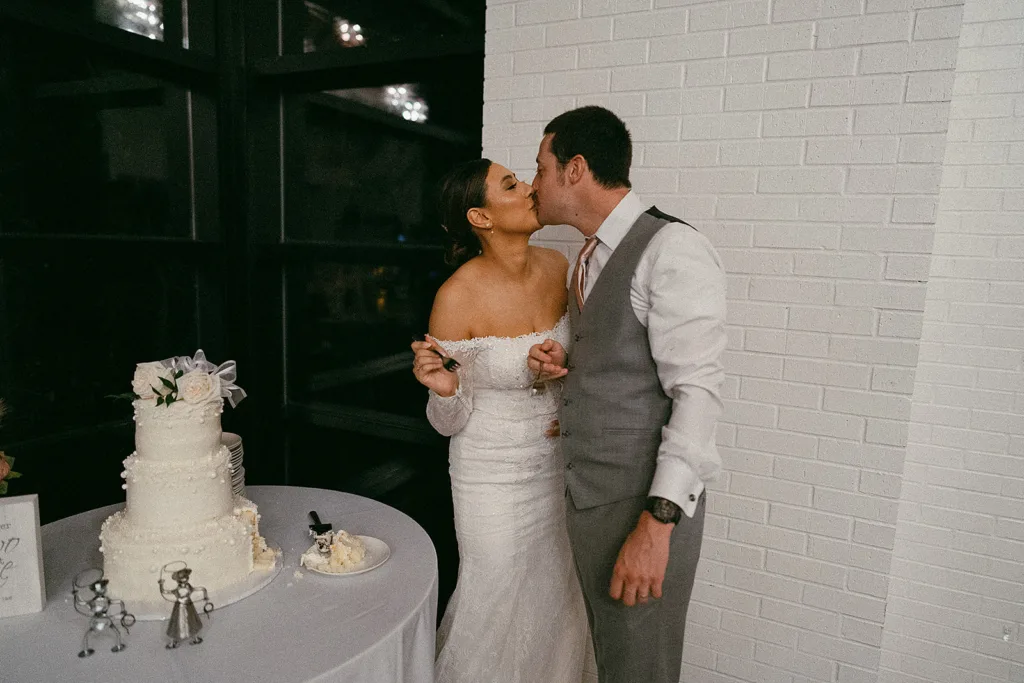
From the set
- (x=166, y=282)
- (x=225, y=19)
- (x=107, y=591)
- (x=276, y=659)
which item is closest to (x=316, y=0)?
(x=225, y=19)

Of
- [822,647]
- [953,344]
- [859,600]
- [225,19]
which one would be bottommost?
[822,647]

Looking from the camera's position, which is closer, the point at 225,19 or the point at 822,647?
the point at 822,647

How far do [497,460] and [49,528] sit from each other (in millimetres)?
1224

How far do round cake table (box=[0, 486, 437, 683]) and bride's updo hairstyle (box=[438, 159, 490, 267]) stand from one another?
0.97 meters

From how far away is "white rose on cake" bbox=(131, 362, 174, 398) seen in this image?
53.6 inches

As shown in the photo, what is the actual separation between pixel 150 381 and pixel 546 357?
0.96m

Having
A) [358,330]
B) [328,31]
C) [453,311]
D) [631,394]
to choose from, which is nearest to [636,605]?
[631,394]

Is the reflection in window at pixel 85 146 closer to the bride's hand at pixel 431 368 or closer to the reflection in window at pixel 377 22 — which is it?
the reflection in window at pixel 377 22

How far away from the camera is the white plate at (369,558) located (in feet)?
4.85

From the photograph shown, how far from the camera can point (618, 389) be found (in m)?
1.54

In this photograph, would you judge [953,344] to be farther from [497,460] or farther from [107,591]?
[107,591]

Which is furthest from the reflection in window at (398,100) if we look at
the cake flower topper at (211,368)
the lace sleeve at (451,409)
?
the cake flower topper at (211,368)

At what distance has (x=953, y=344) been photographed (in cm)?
194

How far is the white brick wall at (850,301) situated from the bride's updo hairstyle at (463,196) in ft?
1.71
